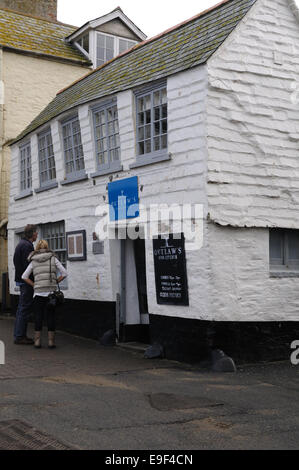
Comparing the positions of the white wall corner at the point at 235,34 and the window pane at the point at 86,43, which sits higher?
the window pane at the point at 86,43

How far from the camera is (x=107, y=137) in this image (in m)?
11.9

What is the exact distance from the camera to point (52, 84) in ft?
64.4

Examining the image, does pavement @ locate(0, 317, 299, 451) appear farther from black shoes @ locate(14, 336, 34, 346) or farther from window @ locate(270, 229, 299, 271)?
window @ locate(270, 229, 299, 271)

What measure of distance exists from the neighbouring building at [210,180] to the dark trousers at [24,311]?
149 centimetres

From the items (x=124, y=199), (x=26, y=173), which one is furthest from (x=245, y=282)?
(x=26, y=173)

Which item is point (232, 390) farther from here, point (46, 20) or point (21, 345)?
point (46, 20)

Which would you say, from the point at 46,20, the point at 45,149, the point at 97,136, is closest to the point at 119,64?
the point at 97,136

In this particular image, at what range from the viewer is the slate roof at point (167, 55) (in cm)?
982

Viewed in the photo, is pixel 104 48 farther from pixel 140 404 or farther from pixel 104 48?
pixel 140 404

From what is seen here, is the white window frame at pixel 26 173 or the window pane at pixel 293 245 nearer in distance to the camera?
the window pane at pixel 293 245

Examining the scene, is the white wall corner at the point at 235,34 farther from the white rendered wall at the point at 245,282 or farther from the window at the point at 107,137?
the window at the point at 107,137

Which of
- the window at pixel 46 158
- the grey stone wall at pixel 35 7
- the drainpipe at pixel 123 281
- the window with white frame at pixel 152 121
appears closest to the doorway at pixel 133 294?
the drainpipe at pixel 123 281

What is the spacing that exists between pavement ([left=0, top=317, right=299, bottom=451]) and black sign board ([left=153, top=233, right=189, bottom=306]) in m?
1.06
